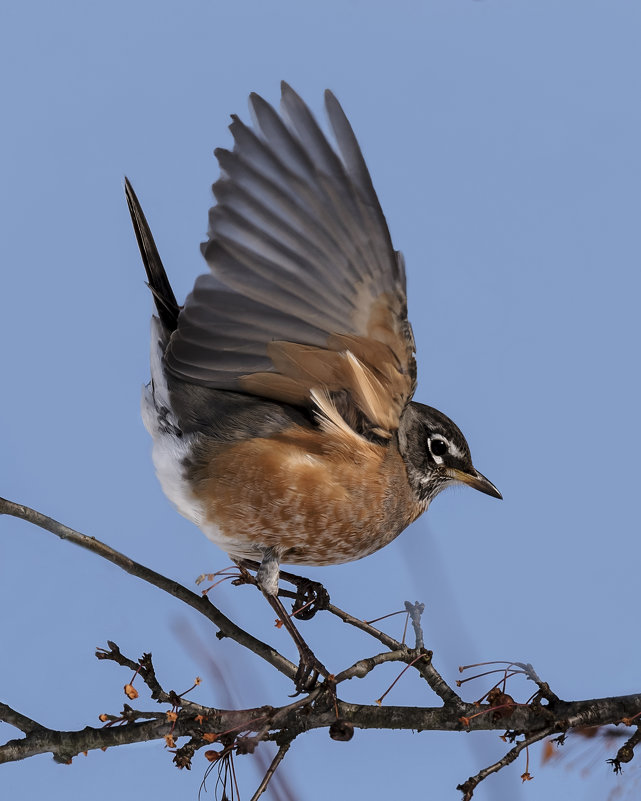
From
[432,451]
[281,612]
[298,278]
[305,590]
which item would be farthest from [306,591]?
[298,278]

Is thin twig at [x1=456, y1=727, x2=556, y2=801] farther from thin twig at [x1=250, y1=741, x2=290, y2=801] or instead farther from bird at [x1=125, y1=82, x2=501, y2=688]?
bird at [x1=125, y1=82, x2=501, y2=688]

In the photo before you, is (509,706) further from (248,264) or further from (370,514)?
(248,264)

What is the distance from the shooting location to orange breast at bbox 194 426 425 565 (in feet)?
7.29

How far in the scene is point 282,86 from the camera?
199cm

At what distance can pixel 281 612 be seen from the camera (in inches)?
88.9

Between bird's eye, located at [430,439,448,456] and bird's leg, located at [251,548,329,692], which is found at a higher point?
bird's eye, located at [430,439,448,456]

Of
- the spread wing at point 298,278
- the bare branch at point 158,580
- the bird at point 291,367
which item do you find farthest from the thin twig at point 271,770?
the spread wing at point 298,278

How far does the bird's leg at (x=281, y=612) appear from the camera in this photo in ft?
7.12

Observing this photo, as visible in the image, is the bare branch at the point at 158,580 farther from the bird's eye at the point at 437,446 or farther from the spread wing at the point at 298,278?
the bird's eye at the point at 437,446

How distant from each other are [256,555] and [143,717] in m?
0.61

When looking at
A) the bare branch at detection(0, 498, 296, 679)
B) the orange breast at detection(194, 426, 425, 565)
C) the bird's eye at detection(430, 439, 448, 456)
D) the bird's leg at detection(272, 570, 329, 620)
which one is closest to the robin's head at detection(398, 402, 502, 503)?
the bird's eye at detection(430, 439, 448, 456)

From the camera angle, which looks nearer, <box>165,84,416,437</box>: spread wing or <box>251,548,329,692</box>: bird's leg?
<box>165,84,416,437</box>: spread wing

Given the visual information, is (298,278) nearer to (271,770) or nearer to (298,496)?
(298,496)

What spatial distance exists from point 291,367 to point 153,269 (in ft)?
1.51
